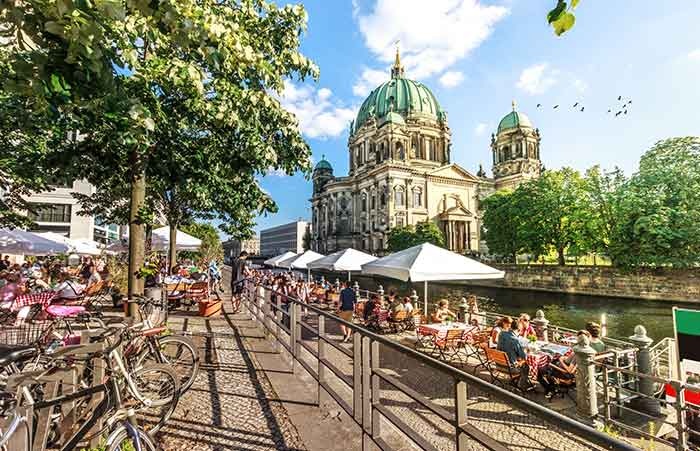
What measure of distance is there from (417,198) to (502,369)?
71.9m

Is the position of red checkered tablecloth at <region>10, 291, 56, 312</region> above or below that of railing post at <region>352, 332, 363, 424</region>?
above

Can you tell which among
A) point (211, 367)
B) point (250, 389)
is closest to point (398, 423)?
point (250, 389)

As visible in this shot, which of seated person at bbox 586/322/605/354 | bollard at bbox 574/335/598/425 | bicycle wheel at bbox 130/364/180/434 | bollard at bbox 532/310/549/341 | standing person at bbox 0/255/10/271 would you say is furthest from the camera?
standing person at bbox 0/255/10/271

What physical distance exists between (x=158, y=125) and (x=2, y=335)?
4570 millimetres

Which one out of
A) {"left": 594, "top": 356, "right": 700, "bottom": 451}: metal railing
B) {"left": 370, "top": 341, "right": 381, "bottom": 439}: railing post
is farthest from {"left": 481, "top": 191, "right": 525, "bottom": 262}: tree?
{"left": 370, "top": 341, "right": 381, "bottom": 439}: railing post

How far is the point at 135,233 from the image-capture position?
7004mm

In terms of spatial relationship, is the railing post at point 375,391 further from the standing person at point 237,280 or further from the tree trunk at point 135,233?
the standing person at point 237,280

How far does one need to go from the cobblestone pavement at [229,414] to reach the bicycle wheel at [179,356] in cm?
22

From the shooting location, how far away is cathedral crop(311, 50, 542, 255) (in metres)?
76.4

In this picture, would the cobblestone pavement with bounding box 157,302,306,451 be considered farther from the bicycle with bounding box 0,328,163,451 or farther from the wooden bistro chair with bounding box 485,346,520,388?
the wooden bistro chair with bounding box 485,346,520,388

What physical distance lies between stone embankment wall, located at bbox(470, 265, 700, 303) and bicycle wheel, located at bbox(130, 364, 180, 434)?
3659 centimetres

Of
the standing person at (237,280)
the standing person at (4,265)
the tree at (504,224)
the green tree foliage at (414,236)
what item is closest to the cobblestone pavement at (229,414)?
the standing person at (237,280)

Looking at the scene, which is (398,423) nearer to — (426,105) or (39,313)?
(39,313)

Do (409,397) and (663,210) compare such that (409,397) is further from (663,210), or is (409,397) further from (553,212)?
(553,212)
